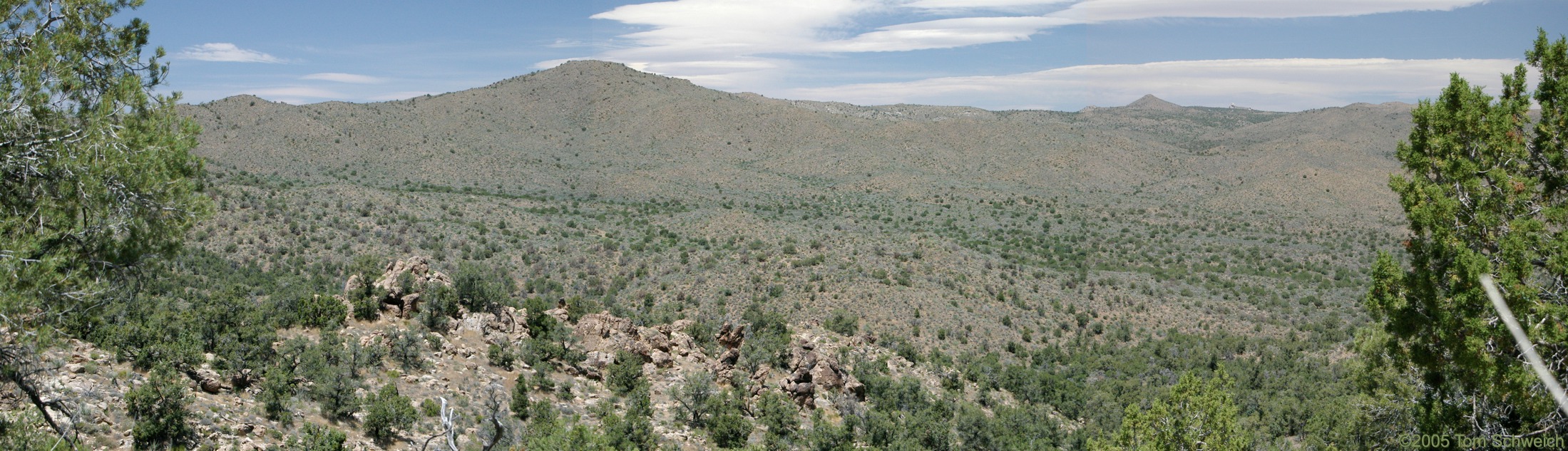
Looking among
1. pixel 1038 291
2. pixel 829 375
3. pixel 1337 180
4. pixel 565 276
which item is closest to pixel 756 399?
pixel 829 375

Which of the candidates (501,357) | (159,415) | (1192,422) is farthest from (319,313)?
(1192,422)

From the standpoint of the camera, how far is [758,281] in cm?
3466

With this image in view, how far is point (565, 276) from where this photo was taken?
3562 centimetres

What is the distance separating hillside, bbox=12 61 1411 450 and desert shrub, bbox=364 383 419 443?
161 millimetres

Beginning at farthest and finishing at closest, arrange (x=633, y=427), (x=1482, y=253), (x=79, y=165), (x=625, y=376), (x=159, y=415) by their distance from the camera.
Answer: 1. (x=625, y=376)
2. (x=633, y=427)
3. (x=159, y=415)
4. (x=1482, y=253)
5. (x=79, y=165)

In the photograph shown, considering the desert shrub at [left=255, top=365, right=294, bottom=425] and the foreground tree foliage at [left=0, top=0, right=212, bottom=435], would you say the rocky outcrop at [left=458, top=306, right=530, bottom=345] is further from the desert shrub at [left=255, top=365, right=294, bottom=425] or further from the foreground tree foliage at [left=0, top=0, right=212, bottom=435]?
the foreground tree foliage at [left=0, top=0, right=212, bottom=435]

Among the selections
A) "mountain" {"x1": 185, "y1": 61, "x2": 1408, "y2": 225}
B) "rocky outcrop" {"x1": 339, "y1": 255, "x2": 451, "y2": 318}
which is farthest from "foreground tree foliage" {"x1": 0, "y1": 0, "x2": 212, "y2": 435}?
"mountain" {"x1": 185, "y1": 61, "x2": 1408, "y2": 225}

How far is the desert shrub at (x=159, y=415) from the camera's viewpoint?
10008 mm

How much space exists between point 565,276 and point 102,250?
28900mm

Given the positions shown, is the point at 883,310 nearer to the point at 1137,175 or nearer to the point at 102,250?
the point at 102,250

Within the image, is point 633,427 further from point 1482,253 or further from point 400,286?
point 1482,253

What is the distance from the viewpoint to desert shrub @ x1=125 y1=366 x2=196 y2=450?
10008 mm

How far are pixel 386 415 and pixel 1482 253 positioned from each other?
13.8 metres

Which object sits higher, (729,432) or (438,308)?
(438,308)
